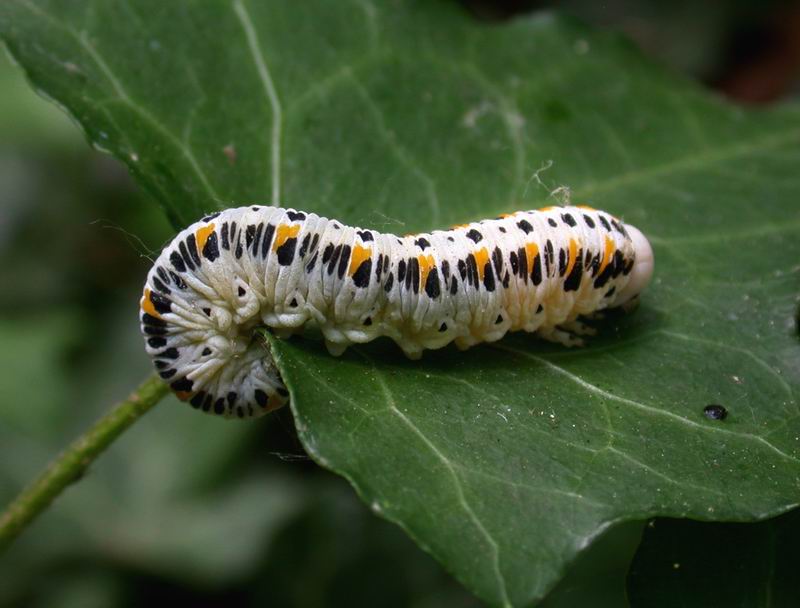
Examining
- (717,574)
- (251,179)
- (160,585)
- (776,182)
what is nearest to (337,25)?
(251,179)

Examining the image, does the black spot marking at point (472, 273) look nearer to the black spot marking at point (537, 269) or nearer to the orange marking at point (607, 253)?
the black spot marking at point (537, 269)

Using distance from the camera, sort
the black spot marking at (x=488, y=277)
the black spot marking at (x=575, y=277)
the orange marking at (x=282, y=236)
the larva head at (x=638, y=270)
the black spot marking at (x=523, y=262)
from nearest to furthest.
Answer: the orange marking at (x=282, y=236)
the black spot marking at (x=488, y=277)
the black spot marking at (x=523, y=262)
the black spot marking at (x=575, y=277)
the larva head at (x=638, y=270)

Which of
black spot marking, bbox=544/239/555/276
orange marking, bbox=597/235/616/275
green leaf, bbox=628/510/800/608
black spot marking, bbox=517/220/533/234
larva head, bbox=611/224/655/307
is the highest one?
black spot marking, bbox=517/220/533/234

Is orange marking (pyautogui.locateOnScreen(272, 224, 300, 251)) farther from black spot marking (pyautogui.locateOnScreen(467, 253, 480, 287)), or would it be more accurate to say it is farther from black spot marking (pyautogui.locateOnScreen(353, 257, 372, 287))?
black spot marking (pyautogui.locateOnScreen(467, 253, 480, 287))

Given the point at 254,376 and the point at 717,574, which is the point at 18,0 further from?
the point at 717,574

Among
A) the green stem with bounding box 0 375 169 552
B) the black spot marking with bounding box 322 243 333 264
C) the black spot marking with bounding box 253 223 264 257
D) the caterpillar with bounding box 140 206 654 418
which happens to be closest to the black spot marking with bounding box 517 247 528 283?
the caterpillar with bounding box 140 206 654 418

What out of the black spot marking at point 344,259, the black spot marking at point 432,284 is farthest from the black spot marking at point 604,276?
the black spot marking at point 344,259

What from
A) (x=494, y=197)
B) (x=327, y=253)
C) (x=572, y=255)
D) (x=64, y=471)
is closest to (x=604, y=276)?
(x=572, y=255)

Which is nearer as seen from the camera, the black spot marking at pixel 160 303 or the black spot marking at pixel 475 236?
the black spot marking at pixel 160 303
